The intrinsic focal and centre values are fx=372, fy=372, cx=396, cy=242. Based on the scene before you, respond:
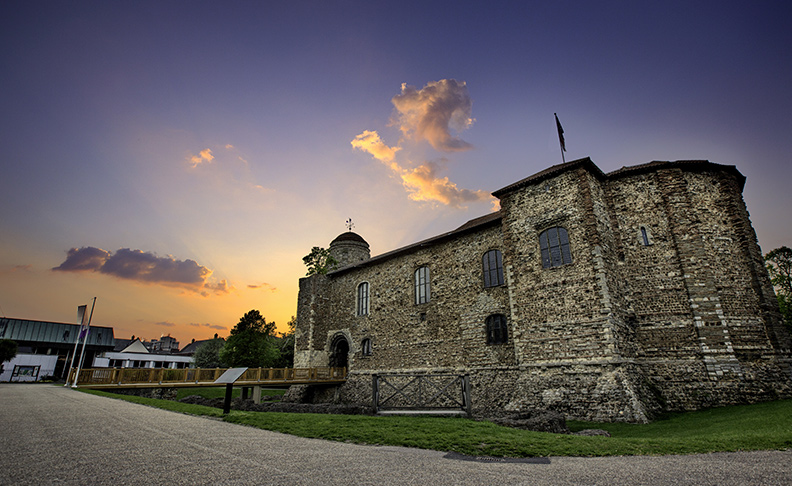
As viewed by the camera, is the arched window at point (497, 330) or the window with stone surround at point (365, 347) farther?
the window with stone surround at point (365, 347)

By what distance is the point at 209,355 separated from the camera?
52344mm

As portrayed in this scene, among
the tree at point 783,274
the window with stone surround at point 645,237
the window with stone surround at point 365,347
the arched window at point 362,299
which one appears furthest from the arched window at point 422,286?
the tree at point 783,274

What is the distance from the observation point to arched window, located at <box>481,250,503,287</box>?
1791cm

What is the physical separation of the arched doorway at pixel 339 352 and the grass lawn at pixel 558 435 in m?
14.7

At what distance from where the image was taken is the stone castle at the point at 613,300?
13312mm

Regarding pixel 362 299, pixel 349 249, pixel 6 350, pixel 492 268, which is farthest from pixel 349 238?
pixel 6 350

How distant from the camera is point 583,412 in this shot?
1277 centimetres

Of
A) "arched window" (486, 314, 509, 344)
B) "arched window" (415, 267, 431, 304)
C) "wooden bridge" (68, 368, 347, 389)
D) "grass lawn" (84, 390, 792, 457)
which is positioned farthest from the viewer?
"arched window" (415, 267, 431, 304)

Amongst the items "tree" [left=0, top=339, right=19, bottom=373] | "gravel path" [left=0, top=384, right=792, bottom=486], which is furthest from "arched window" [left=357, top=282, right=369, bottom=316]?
"tree" [left=0, top=339, right=19, bottom=373]

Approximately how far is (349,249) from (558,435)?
95.8 feet

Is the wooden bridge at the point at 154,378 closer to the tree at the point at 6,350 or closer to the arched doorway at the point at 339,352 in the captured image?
the arched doorway at the point at 339,352

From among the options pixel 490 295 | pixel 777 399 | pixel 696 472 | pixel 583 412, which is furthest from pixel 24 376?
pixel 777 399

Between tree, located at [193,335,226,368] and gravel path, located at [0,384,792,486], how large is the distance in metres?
49.6

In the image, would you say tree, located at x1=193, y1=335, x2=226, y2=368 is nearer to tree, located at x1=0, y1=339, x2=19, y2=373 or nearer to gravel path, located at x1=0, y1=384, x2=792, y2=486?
tree, located at x1=0, y1=339, x2=19, y2=373
